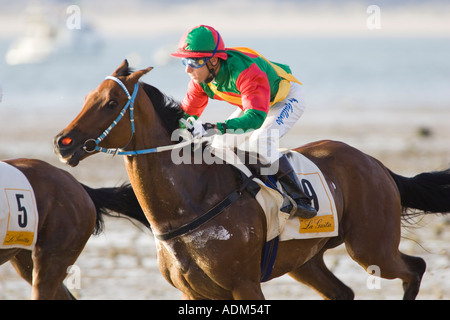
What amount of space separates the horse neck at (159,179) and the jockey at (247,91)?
258 mm

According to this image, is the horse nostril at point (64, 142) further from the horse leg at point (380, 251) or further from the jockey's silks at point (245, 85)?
the horse leg at point (380, 251)

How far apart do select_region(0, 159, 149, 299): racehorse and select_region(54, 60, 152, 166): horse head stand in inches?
50.4

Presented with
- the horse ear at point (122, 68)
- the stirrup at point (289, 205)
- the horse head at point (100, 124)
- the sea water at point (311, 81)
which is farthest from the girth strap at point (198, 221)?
the sea water at point (311, 81)

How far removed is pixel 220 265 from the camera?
5.14m

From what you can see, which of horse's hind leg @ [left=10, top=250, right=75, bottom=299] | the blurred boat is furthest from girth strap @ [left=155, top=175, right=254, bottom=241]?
the blurred boat

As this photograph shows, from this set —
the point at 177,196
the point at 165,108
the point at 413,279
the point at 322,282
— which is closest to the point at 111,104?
the point at 165,108

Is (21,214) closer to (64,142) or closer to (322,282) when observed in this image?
(64,142)

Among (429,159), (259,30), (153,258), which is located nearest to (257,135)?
(153,258)

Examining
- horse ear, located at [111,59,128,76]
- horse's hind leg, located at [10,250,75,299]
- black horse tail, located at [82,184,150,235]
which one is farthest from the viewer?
black horse tail, located at [82,184,150,235]

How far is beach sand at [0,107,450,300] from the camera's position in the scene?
26.5 ft

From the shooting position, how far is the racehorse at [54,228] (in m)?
5.95

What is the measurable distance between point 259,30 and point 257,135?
10609 cm

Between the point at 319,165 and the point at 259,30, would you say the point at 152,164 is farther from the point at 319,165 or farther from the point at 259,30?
the point at 259,30

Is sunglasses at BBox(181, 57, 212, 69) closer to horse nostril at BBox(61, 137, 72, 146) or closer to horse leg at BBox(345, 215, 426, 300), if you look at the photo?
horse nostril at BBox(61, 137, 72, 146)
